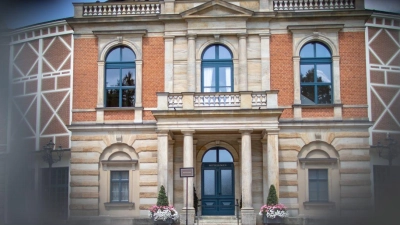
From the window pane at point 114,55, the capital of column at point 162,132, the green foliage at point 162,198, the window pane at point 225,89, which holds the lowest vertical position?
the green foliage at point 162,198

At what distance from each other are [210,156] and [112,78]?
14.9 ft

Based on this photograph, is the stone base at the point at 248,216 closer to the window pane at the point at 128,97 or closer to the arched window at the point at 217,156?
the arched window at the point at 217,156

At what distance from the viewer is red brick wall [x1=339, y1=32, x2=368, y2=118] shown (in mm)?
17906

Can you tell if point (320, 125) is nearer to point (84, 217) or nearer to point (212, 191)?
point (212, 191)

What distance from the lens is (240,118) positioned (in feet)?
53.8

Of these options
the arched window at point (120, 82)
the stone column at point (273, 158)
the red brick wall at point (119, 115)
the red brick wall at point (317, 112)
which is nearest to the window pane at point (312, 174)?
the stone column at point (273, 158)

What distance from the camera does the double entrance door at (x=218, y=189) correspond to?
17828mm

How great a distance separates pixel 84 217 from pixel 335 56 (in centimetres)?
1037

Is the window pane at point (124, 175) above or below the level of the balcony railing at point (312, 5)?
below

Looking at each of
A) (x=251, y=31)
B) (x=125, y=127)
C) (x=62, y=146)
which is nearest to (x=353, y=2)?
(x=251, y=31)

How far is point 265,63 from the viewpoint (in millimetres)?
18062

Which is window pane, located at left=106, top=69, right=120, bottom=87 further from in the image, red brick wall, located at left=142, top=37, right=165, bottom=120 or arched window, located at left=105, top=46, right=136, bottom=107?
red brick wall, located at left=142, top=37, right=165, bottom=120

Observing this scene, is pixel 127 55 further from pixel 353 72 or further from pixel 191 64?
pixel 353 72

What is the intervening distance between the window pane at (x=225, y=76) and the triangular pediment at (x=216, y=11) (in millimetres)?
1915
